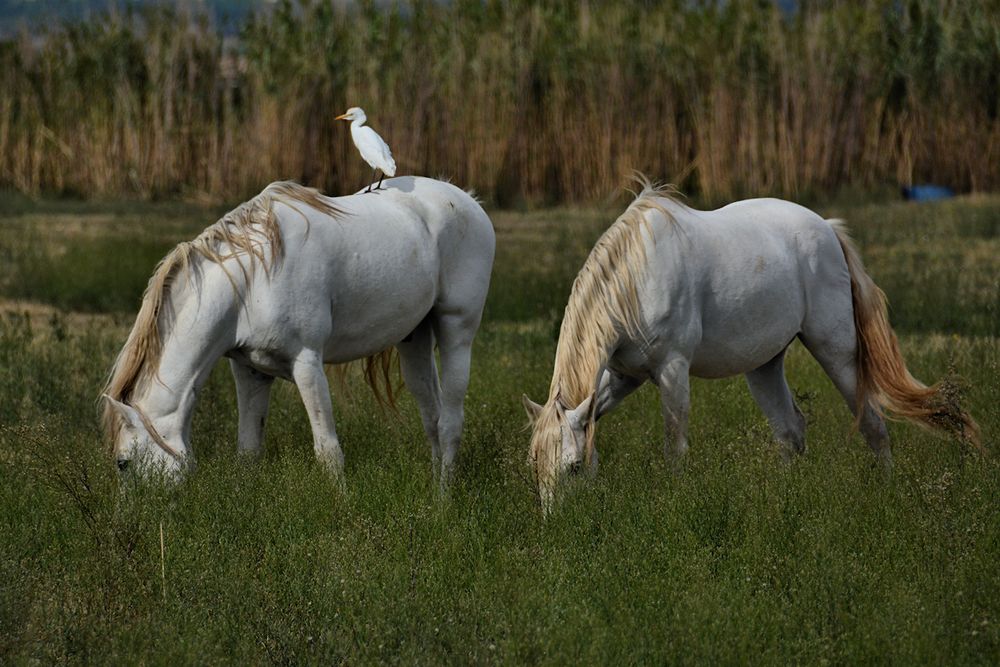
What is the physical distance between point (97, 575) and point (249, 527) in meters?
0.83

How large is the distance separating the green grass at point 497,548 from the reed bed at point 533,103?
394 inches

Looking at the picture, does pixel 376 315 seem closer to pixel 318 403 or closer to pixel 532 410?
pixel 318 403

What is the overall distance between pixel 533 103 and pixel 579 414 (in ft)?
43.4

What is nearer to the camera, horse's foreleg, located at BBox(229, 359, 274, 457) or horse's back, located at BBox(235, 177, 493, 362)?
horse's back, located at BBox(235, 177, 493, 362)

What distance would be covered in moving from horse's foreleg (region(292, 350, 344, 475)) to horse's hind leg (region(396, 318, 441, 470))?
44.0 inches

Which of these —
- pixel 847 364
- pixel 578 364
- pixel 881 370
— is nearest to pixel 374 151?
pixel 578 364

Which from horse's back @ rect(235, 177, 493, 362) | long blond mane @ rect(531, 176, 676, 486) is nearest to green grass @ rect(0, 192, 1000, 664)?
long blond mane @ rect(531, 176, 676, 486)

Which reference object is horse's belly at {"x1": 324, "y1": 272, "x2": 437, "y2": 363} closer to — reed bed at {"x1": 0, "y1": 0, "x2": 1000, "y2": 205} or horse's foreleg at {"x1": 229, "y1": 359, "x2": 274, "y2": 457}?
horse's foreleg at {"x1": 229, "y1": 359, "x2": 274, "y2": 457}

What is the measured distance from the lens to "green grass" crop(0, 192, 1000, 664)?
4.98 meters

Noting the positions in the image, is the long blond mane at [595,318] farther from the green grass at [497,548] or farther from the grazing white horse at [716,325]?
the green grass at [497,548]

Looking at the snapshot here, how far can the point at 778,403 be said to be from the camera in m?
8.00

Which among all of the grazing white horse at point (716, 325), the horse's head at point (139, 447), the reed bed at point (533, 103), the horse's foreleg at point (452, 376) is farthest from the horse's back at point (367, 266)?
the reed bed at point (533, 103)

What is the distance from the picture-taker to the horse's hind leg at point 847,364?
7.86 m

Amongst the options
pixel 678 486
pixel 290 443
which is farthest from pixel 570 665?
pixel 290 443
